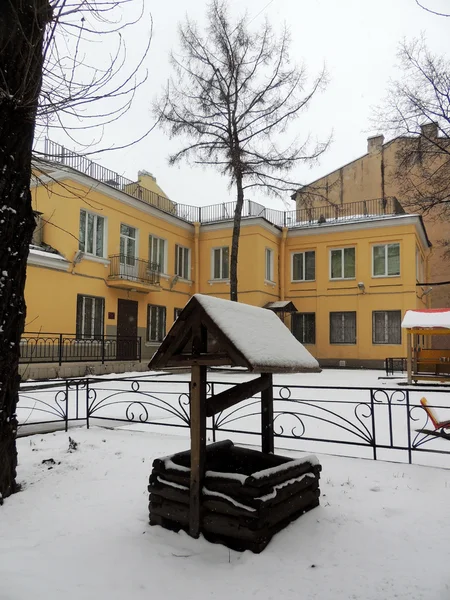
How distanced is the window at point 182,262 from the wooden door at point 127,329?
14.1 feet

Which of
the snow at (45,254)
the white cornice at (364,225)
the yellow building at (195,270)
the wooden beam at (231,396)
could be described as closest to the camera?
the wooden beam at (231,396)

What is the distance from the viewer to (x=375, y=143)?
30.1 m

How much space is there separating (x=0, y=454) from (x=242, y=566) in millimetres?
2546

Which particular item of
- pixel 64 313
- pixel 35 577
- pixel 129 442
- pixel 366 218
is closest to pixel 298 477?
pixel 35 577

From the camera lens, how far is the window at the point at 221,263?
2503 cm

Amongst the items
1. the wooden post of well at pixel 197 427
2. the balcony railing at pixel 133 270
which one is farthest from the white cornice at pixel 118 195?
the wooden post of well at pixel 197 427

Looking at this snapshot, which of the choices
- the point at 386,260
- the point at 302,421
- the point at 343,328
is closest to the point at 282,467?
the point at 302,421

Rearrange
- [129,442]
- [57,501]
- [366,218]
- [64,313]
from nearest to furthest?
1. [57,501]
2. [129,442]
3. [64,313]
4. [366,218]

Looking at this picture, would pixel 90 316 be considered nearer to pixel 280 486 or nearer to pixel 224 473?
pixel 224 473

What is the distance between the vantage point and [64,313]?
56.4 ft

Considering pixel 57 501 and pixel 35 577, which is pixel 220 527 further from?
pixel 57 501

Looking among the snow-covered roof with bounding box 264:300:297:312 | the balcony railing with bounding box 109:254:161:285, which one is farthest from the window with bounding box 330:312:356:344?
the balcony railing with bounding box 109:254:161:285

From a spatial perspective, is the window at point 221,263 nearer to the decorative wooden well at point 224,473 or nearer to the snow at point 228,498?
the decorative wooden well at point 224,473

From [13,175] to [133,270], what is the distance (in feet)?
54.5
